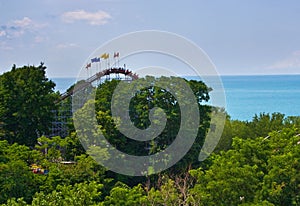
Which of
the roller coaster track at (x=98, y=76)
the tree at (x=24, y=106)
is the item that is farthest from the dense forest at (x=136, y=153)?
the roller coaster track at (x=98, y=76)

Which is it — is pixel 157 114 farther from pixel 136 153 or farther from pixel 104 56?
pixel 104 56

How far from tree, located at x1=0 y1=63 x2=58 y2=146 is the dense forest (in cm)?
5

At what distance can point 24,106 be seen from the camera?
27.1m

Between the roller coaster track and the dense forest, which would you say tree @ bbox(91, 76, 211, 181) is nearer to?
the dense forest

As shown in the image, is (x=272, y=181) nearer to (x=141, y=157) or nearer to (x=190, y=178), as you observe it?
(x=190, y=178)

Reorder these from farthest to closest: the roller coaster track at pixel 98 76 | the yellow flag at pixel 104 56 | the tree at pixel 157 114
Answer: the roller coaster track at pixel 98 76
the yellow flag at pixel 104 56
the tree at pixel 157 114

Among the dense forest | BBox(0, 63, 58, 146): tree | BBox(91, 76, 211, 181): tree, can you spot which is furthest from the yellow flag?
BBox(0, 63, 58, 146): tree

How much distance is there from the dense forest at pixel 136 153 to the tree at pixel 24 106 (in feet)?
0.16

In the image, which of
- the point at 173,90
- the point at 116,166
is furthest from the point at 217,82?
the point at 116,166

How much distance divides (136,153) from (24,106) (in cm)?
625

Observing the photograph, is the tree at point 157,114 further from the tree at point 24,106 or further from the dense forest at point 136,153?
the tree at point 24,106

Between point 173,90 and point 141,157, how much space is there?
12.4 feet

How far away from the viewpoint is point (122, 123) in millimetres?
26000

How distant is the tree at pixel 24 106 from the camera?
27.2 meters
